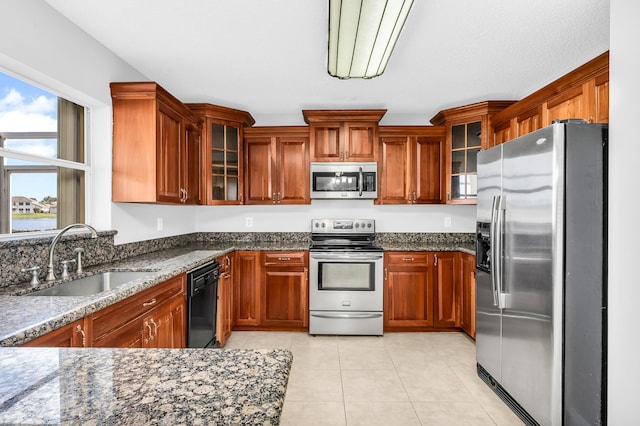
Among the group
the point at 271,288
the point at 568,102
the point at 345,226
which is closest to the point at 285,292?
the point at 271,288

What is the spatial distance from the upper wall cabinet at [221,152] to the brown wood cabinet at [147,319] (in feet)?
4.78

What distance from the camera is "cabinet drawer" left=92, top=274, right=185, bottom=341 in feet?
5.18

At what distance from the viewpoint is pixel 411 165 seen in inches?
152

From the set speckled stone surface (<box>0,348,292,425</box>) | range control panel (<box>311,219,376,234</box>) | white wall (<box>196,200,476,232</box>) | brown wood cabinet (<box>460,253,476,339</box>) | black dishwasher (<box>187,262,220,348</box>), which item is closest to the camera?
speckled stone surface (<box>0,348,292,425</box>)

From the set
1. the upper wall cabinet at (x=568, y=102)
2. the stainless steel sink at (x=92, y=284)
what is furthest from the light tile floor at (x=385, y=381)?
the upper wall cabinet at (x=568, y=102)

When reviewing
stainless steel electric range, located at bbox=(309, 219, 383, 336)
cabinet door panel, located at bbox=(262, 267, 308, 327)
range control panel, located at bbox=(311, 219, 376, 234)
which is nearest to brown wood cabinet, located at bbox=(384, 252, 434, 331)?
stainless steel electric range, located at bbox=(309, 219, 383, 336)

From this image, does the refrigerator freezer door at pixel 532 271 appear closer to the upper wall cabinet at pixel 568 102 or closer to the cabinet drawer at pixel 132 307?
the upper wall cabinet at pixel 568 102

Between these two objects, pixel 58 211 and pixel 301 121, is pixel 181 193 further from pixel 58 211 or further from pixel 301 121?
pixel 301 121

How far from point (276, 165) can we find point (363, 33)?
2123 mm

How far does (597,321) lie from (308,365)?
200 cm

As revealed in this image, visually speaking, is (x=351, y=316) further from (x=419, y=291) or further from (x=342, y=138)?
(x=342, y=138)

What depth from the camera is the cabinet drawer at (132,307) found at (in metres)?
1.58

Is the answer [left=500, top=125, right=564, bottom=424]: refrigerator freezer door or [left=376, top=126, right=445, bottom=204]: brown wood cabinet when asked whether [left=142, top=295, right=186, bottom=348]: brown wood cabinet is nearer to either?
[left=500, top=125, right=564, bottom=424]: refrigerator freezer door
